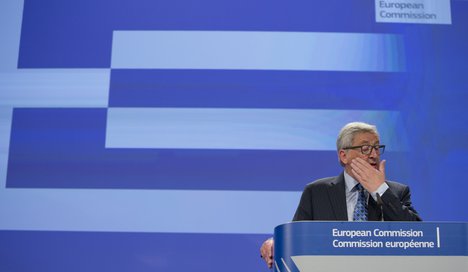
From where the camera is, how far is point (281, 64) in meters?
3.25

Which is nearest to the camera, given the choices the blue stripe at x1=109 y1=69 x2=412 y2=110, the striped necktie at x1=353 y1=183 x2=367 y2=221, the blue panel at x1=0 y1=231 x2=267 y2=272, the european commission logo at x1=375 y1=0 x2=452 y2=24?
the striped necktie at x1=353 y1=183 x2=367 y2=221

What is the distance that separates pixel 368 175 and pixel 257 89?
4.53 feet

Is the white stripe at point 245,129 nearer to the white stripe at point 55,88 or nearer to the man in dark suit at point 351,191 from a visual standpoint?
the white stripe at point 55,88

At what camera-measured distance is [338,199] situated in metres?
2.12

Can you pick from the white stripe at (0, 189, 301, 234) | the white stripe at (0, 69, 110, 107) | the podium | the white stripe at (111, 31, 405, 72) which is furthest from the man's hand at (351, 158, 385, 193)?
the white stripe at (0, 69, 110, 107)

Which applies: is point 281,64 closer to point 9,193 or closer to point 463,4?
point 463,4

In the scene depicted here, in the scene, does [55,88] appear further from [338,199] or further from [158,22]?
[338,199]

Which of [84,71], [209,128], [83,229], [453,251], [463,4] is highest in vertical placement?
[463,4]

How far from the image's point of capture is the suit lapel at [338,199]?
82.1 inches

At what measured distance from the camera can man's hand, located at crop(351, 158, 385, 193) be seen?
1895mm

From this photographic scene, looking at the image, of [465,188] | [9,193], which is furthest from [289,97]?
[9,193]

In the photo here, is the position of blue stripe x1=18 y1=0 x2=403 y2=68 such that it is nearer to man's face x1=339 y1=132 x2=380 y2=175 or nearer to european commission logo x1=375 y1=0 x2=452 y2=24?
european commission logo x1=375 y1=0 x2=452 y2=24

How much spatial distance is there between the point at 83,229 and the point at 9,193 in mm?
448

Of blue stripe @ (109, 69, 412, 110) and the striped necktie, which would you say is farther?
blue stripe @ (109, 69, 412, 110)
